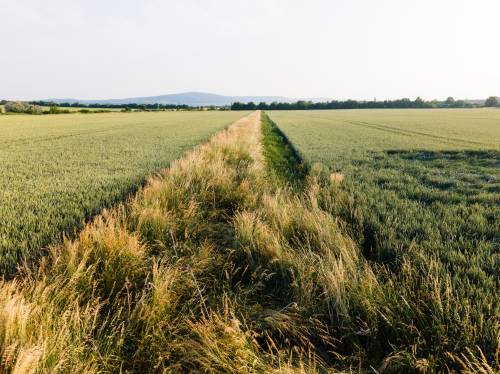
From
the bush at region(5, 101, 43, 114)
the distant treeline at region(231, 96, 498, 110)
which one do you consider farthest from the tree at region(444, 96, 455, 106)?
the bush at region(5, 101, 43, 114)

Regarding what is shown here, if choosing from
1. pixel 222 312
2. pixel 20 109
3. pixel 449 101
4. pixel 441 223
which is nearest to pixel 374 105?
pixel 449 101

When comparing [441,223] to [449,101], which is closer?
[441,223]

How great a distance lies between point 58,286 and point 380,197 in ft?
20.0

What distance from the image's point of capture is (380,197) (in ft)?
22.5

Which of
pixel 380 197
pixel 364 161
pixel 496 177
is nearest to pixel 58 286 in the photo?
pixel 380 197

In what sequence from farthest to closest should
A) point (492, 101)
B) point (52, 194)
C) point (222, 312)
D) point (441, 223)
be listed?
point (492, 101) < point (52, 194) < point (441, 223) < point (222, 312)

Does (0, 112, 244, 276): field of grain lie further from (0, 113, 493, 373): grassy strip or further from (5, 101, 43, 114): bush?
(5, 101, 43, 114): bush

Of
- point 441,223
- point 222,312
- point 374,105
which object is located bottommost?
point 374,105

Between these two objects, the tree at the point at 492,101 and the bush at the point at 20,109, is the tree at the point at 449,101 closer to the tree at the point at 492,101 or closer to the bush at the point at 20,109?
the tree at the point at 492,101

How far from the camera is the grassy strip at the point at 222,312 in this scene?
2.19m

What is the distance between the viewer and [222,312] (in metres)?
3.12

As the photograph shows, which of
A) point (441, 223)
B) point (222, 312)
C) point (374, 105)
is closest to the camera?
point (222, 312)

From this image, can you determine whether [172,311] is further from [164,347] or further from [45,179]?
[45,179]

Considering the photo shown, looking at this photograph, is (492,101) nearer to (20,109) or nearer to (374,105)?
(374,105)
